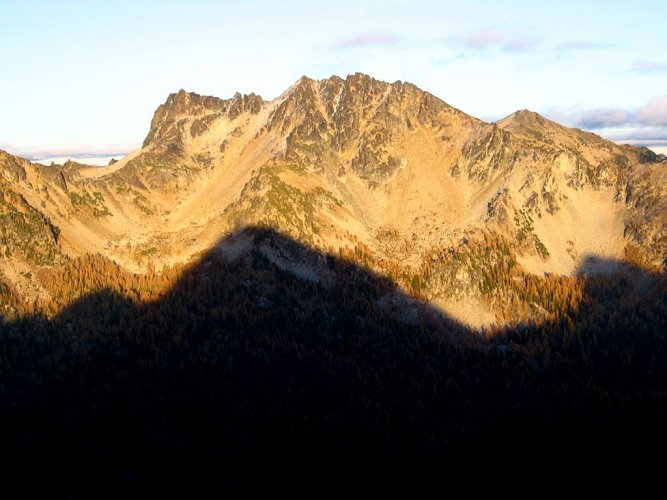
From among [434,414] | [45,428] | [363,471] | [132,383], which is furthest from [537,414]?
[45,428]

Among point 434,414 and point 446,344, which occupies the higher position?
point 446,344

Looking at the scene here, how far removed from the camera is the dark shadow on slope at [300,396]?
14462 centimetres

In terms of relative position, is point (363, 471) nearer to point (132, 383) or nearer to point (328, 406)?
point (328, 406)

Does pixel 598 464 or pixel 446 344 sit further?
pixel 446 344

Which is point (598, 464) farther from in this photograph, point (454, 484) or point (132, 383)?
point (132, 383)

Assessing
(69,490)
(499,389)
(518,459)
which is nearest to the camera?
(69,490)

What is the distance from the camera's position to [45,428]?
5920 inches

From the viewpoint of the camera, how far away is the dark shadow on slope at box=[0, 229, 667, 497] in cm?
14462

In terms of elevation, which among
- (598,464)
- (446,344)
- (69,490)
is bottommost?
(69,490)

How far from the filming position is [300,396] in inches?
6609

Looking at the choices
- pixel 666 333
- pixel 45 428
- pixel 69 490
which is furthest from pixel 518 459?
pixel 45 428

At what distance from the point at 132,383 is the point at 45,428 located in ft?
81.0

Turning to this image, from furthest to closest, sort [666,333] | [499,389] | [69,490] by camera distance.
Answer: [666,333] → [499,389] → [69,490]

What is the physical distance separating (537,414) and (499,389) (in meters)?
14.3
